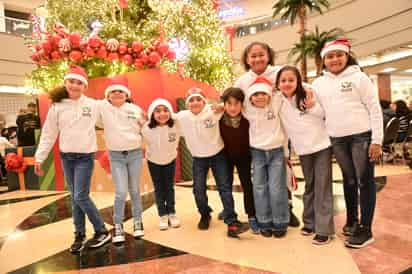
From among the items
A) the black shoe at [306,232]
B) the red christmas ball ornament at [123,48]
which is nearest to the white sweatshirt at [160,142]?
the black shoe at [306,232]

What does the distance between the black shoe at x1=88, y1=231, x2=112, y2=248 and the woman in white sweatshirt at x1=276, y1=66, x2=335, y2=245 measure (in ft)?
5.21

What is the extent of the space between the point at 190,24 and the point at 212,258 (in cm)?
516

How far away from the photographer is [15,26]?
12.0 metres

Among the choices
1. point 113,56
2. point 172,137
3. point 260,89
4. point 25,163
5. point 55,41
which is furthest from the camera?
point 25,163

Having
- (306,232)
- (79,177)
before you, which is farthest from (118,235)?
(306,232)

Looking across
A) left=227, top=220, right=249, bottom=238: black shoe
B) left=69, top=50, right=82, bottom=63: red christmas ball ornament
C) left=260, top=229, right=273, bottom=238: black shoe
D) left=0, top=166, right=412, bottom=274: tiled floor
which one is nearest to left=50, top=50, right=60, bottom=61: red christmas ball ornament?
left=69, top=50, right=82, bottom=63: red christmas ball ornament

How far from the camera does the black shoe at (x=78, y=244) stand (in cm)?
266

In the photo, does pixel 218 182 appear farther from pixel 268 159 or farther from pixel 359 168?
pixel 359 168

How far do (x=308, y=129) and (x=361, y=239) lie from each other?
2.70ft

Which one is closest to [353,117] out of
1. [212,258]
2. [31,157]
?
[212,258]

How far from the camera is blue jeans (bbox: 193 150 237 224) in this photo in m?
2.92

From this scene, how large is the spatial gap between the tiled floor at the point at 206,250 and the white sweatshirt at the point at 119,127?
77 cm

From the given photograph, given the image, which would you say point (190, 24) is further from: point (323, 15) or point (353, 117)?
point (323, 15)

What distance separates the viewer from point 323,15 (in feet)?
43.2
